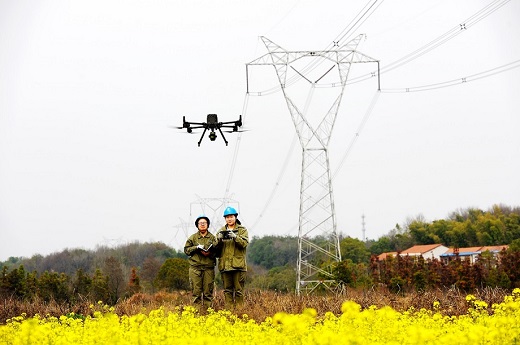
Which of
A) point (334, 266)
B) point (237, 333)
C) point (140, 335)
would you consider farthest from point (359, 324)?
point (334, 266)

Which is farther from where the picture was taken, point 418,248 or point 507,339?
point 418,248

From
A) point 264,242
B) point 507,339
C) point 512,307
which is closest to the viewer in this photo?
point 507,339

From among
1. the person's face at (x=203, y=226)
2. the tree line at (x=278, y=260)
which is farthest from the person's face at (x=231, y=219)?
the tree line at (x=278, y=260)

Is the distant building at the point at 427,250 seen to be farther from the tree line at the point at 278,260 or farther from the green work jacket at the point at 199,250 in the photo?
the green work jacket at the point at 199,250

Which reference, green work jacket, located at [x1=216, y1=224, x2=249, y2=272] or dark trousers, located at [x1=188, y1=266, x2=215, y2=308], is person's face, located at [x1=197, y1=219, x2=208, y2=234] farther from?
dark trousers, located at [x1=188, y1=266, x2=215, y2=308]

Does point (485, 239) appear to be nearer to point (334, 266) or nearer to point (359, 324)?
point (334, 266)

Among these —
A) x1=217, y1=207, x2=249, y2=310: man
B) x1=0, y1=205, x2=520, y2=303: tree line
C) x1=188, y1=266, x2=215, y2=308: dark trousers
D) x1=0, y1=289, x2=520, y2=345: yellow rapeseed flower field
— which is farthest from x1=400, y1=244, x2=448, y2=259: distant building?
x1=0, y1=289, x2=520, y2=345: yellow rapeseed flower field

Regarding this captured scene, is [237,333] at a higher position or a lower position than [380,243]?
lower

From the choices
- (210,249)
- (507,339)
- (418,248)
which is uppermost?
(418,248)
